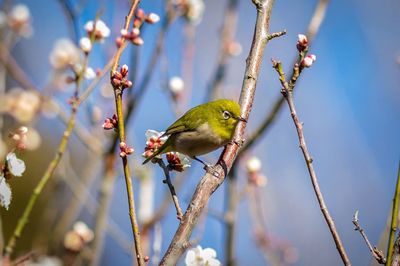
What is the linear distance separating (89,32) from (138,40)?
0.63 meters

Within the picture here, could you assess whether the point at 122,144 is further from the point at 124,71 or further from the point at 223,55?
the point at 223,55

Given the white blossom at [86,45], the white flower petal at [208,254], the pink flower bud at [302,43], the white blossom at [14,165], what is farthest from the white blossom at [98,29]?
the white flower petal at [208,254]

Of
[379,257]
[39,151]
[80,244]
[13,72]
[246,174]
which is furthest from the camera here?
[39,151]

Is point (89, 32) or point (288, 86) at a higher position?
point (89, 32)

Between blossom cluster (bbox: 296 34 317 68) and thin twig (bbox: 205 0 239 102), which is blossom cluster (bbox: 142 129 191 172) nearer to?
blossom cluster (bbox: 296 34 317 68)

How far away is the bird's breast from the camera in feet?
10.0

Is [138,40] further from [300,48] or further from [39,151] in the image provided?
[39,151]

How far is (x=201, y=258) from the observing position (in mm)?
1863

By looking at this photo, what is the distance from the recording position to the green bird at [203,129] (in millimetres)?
3025

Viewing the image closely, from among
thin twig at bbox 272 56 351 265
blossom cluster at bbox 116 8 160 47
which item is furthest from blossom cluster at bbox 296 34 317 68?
blossom cluster at bbox 116 8 160 47

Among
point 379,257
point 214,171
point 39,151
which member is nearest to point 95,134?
point 214,171

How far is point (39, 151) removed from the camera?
8.74 m

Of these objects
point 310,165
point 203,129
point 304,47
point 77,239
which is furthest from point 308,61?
point 77,239

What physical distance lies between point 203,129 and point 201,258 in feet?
4.50
